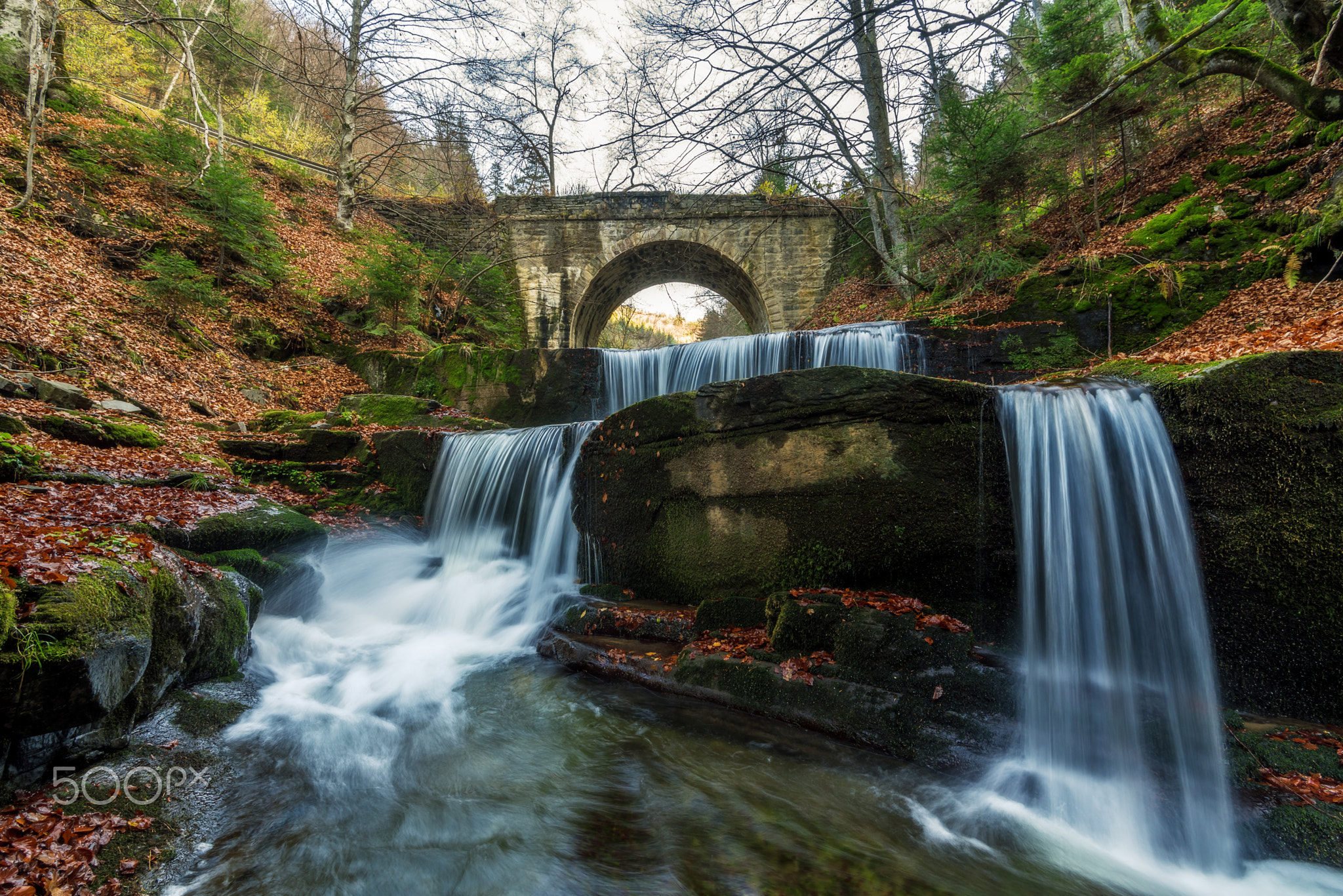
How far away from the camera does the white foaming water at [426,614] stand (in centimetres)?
345

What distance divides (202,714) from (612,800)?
2.45 meters

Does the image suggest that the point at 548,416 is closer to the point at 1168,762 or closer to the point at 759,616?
the point at 759,616

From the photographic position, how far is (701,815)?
2.65 meters

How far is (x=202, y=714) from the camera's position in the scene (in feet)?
9.84

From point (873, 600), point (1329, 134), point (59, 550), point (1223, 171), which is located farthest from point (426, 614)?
point (1223, 171)

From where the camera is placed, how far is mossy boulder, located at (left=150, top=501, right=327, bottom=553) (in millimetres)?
4242

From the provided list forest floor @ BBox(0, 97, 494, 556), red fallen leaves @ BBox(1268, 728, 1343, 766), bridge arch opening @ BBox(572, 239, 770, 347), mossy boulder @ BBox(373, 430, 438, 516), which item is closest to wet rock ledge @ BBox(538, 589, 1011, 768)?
red fallen leaves @ BBox(1268, 728, 1343, 766)

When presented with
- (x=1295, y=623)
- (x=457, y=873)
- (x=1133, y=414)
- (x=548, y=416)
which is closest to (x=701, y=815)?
(x=457, y=873)

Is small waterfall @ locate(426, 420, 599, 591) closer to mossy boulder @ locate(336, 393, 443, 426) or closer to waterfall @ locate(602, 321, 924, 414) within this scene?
mossy boulder @ locate(336, 393, 443, 426)

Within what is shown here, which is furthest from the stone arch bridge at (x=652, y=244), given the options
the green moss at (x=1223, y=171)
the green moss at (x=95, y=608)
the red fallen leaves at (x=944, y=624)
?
the green moss at (x=95, y=608)

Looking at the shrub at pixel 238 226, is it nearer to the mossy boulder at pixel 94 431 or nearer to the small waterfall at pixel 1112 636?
the mossy boulder at pixel 94 431

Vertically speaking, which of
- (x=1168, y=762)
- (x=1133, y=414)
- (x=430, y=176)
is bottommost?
(x=1168, y=762)

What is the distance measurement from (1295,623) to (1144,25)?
7329mm

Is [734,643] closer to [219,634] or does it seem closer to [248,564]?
[219,634]
